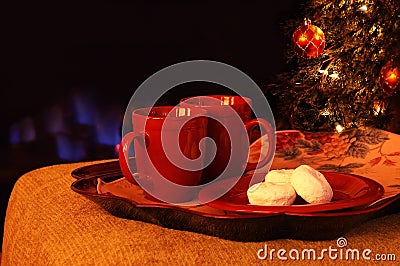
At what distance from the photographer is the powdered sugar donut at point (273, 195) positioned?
55cm

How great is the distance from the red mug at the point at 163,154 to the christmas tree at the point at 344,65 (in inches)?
37.2

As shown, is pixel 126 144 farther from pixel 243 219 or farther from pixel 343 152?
pixel 343 152

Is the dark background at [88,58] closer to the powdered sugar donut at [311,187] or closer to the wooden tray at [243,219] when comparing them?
the wooden tray at [243,219]

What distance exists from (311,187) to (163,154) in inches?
6.4

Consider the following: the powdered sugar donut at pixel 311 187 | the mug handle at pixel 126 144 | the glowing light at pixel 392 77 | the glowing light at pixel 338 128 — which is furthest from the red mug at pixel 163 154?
the glowing light at pixel 338 128

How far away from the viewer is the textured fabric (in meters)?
0.53

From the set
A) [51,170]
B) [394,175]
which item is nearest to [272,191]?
[394,175]

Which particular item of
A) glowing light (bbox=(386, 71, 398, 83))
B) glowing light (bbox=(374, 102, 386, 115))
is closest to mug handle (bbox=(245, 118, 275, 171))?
glowing light (bbox=(386, 71, 398, 83))

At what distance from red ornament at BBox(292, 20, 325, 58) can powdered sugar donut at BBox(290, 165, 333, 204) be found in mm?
964

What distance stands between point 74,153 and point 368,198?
140cm

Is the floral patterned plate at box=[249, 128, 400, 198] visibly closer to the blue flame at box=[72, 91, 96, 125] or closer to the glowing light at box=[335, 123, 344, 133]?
the glowing light at box=[335, 123, 344, 133]

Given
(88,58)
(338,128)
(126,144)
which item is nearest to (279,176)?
(126,144)

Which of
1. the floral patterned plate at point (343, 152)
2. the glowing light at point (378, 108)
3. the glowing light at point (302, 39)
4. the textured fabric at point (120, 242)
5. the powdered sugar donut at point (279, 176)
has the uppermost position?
the glowing light at point (302, 39)

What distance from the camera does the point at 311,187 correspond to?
0.56 meters
